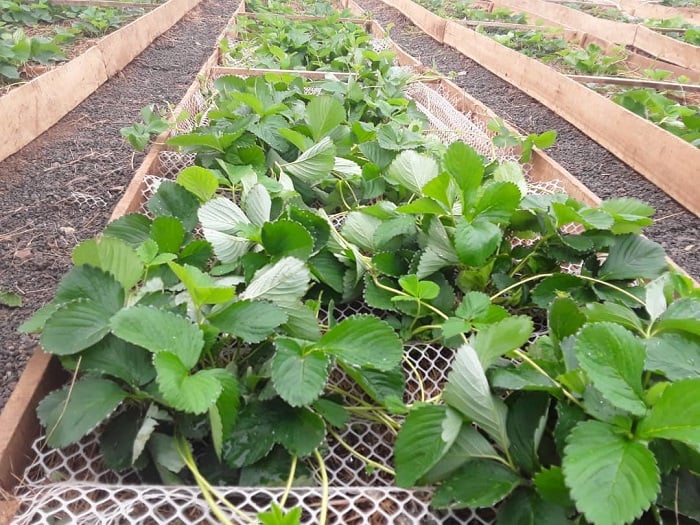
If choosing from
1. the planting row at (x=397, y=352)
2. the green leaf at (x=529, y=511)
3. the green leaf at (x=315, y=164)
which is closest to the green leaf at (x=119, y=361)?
the planting row at (x=397, y=352)

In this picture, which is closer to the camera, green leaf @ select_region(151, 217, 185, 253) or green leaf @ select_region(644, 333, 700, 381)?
green leaf @ select_region(644, 333, 700, 381)

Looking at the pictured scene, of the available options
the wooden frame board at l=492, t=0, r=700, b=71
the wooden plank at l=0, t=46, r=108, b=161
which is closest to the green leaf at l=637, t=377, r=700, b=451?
the wooden plank at l=0, t=46, r=108, b=161

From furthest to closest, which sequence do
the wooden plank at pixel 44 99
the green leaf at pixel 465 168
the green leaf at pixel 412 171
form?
the wooden plank at pixel 44 99 → the green leaf at pixel 412 171 → the green leaf at pixel 465 168

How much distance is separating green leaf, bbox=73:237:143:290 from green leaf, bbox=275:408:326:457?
0.23 meters

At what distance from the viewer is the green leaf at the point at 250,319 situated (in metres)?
0.51

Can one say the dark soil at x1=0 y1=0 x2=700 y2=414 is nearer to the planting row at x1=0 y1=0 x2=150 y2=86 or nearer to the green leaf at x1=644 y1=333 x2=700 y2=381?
the planting row at x1=0 y1=0 x2=150 y2=86

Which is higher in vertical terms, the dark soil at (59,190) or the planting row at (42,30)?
the planting row at (42,30)

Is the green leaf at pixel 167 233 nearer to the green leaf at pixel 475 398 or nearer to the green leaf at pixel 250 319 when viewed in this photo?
the green leaf at pixel 250 319

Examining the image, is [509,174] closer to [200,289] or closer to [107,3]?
[200,289]

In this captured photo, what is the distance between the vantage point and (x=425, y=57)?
10.8ft

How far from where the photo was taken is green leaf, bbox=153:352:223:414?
41 cm

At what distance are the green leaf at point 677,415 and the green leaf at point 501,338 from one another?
0.12 meters

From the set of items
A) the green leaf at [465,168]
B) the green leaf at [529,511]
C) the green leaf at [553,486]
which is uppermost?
the green leaf at [465,168]

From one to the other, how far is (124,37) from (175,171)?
1.81 metres
